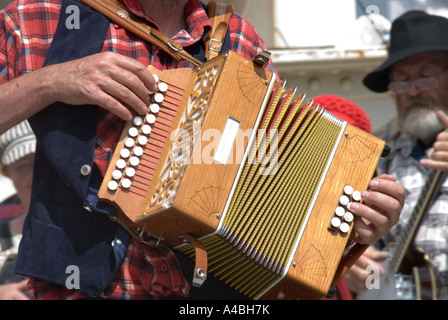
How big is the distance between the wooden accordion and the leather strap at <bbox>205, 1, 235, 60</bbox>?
179 mm

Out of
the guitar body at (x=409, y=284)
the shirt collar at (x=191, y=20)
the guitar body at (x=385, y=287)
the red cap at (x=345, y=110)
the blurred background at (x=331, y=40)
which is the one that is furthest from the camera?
the blurred background at (x=331, y=40)

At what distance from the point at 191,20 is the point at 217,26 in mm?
89

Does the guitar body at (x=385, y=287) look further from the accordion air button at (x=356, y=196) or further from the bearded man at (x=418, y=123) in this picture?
the accordion air button at (x=356, y=196)

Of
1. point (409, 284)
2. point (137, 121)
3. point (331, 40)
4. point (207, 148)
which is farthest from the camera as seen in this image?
point (331, 40)

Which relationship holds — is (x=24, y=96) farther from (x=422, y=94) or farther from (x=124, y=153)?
(x=422, y=94)

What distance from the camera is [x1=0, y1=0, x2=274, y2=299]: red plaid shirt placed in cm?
217

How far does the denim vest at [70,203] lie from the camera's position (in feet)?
6.86

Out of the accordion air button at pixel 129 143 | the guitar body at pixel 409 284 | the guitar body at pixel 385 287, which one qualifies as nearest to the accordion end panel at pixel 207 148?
the accordion air button at pixel 129 143

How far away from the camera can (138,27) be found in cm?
225

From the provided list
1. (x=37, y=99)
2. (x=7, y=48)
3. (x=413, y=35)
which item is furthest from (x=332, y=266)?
(x=413, y=35)

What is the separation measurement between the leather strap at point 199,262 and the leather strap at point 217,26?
1.97 feet

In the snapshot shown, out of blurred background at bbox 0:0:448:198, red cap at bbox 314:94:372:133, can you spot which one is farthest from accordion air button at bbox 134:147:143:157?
blurred background at bbox 0:0:448:198

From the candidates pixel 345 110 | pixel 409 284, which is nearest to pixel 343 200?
pixel 345 110

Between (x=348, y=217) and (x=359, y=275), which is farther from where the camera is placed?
(x=359, y=275)
